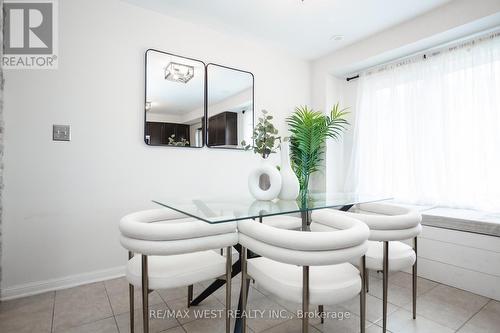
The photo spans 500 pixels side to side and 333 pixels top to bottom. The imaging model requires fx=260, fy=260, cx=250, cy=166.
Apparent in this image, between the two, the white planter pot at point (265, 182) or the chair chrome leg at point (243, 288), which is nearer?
the chair chrome leg at point (243, 288)

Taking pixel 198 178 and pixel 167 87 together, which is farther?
pixel 198 178

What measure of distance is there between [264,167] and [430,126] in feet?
7.06

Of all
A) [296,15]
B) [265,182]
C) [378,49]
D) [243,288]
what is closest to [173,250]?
[243,288]

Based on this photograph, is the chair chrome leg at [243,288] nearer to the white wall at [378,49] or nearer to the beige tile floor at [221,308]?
the beige tile floor at [221,308]

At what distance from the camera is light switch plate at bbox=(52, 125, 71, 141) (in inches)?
82.0

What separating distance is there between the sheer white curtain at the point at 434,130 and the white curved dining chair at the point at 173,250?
2551mm

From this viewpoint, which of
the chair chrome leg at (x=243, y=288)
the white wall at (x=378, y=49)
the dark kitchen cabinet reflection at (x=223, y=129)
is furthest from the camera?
the dark kitchen cabinet reflection at (x=223, y=129)

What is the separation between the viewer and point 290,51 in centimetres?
340

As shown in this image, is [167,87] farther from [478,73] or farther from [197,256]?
[478,73]

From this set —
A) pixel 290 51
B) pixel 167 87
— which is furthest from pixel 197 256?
pixel 290 51

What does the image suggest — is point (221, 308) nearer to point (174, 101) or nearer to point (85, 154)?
point (85, 154)

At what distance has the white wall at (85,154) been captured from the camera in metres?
1.98

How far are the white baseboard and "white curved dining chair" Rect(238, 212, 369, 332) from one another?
1625 mm

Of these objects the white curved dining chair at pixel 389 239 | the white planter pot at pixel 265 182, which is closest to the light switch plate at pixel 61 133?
the white planter pot at pixel 265 182
